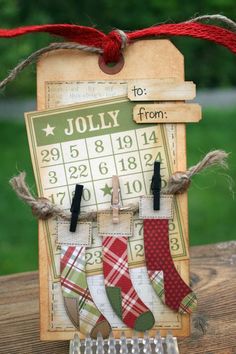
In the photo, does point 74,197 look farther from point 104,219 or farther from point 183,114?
point 183,114

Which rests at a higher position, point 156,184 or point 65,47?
point 65,47

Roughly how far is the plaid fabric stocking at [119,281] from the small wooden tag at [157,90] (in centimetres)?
18

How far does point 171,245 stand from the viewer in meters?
0.74

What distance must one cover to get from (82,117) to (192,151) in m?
2.52

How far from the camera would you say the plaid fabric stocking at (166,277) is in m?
0.73

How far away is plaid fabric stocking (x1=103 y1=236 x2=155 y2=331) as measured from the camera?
2.42 ft

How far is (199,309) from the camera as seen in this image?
35.7 inches

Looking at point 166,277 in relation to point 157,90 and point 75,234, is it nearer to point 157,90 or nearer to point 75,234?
point 75,234

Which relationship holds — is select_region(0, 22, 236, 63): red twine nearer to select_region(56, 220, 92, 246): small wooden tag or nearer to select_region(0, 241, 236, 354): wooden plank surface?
select_region(56, 220, 92, 246): small wooden tag

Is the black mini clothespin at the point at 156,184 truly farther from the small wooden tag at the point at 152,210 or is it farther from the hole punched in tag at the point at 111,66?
the hole punched in tag at the point at 111,66

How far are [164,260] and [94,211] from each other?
4.1 inches

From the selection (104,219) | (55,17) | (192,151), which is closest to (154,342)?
(104,219)

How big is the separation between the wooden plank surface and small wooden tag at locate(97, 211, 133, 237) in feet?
0.58

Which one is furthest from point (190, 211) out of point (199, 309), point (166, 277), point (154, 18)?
point (154, 18)
